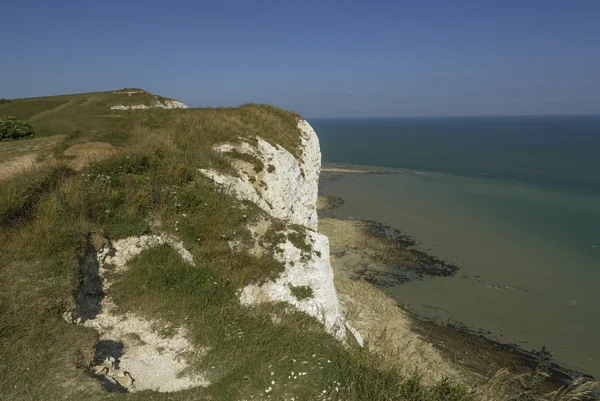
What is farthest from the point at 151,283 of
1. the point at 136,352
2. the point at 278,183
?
the point at 278,183

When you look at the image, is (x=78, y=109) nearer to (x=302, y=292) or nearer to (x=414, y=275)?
(x=302, y=292)

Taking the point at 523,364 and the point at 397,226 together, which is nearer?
the point at 523,364

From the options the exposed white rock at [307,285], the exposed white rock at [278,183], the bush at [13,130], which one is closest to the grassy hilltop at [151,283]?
the exposed white rock at [307,285]

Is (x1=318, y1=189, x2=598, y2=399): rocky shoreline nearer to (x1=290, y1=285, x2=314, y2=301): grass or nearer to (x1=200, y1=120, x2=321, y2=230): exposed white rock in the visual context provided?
(x1=290, y1=285, x2=314, y2=301): grass

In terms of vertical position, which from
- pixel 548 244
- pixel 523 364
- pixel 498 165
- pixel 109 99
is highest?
pixel 109 99

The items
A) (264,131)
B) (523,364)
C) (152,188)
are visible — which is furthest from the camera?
(264,131)

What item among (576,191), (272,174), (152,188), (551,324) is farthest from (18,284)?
(576,191)

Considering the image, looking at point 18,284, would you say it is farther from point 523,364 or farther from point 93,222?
point 523,364
